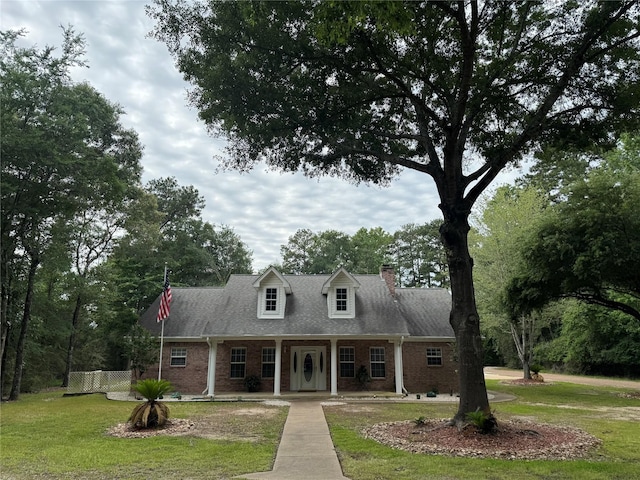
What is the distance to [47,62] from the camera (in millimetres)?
17844

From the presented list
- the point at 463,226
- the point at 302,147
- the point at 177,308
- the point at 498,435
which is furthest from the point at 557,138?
the point at 177,308

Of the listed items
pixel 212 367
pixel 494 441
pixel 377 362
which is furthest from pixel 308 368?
pixel 494 441

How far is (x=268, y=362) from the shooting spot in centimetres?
2041

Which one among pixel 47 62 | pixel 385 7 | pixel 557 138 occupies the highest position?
pixel 47 62

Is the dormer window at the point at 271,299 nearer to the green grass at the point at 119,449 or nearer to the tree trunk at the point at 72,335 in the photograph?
the green grass at the point at 119,449

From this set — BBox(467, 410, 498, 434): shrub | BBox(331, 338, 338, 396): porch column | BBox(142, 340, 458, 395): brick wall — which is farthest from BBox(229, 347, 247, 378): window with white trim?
BBox(467, 410, 498, 434): shrub

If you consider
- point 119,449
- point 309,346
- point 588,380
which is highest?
point 309,346

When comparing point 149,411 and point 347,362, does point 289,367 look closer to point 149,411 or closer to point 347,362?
point 347,362

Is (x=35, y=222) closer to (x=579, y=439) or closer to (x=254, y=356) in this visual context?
(x=254, y=356)

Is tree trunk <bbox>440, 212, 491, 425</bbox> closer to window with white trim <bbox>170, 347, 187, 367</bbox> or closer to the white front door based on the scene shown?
the white front door

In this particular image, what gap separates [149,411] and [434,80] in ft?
34.2

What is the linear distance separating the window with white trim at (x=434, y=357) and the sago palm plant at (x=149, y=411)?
43.9 feet

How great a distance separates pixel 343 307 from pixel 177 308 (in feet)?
28.4

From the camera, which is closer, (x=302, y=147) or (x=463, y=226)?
(x=463, y=226)
